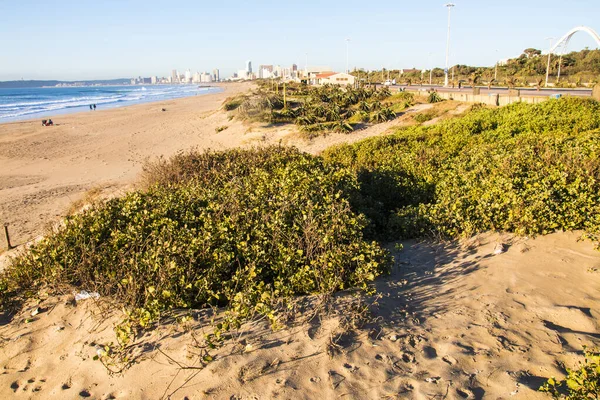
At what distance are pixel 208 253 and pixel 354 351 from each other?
67.7 inches

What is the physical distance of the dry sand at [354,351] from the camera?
3.00 meters

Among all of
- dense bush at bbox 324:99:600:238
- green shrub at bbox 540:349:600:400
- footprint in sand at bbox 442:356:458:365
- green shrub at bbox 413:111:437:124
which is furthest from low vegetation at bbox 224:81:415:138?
green shrub at bbox 540:349:600:400

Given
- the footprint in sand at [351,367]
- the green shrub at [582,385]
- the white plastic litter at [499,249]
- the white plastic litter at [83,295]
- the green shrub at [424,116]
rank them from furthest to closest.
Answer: the green shrub at [424,116] → the white plastic litter at [499,249] → the white plastic litter at [83,295] → the footprint in sand at [351,367] → the green shrub at [582,385]

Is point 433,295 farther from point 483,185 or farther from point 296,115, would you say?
point 296,115

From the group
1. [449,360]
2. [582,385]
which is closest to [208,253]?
[449,360]

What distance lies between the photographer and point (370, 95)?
29.2 metres

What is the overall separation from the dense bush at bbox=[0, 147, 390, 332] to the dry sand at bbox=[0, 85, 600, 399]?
27 cm

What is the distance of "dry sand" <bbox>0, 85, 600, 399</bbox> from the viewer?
3018mm

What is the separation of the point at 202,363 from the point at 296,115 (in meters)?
20.4

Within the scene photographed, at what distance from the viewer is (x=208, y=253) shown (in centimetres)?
411

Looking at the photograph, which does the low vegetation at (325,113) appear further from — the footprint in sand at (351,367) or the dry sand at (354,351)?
the footprint in sand at (351,367)

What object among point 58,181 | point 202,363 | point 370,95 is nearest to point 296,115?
point 370,95

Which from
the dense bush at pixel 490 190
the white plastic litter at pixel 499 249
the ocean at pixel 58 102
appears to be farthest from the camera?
the ocean at pixel 58 102

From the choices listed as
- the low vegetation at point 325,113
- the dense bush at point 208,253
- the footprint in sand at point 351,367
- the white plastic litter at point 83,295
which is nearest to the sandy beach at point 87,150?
the low vegetation at point 325,113
